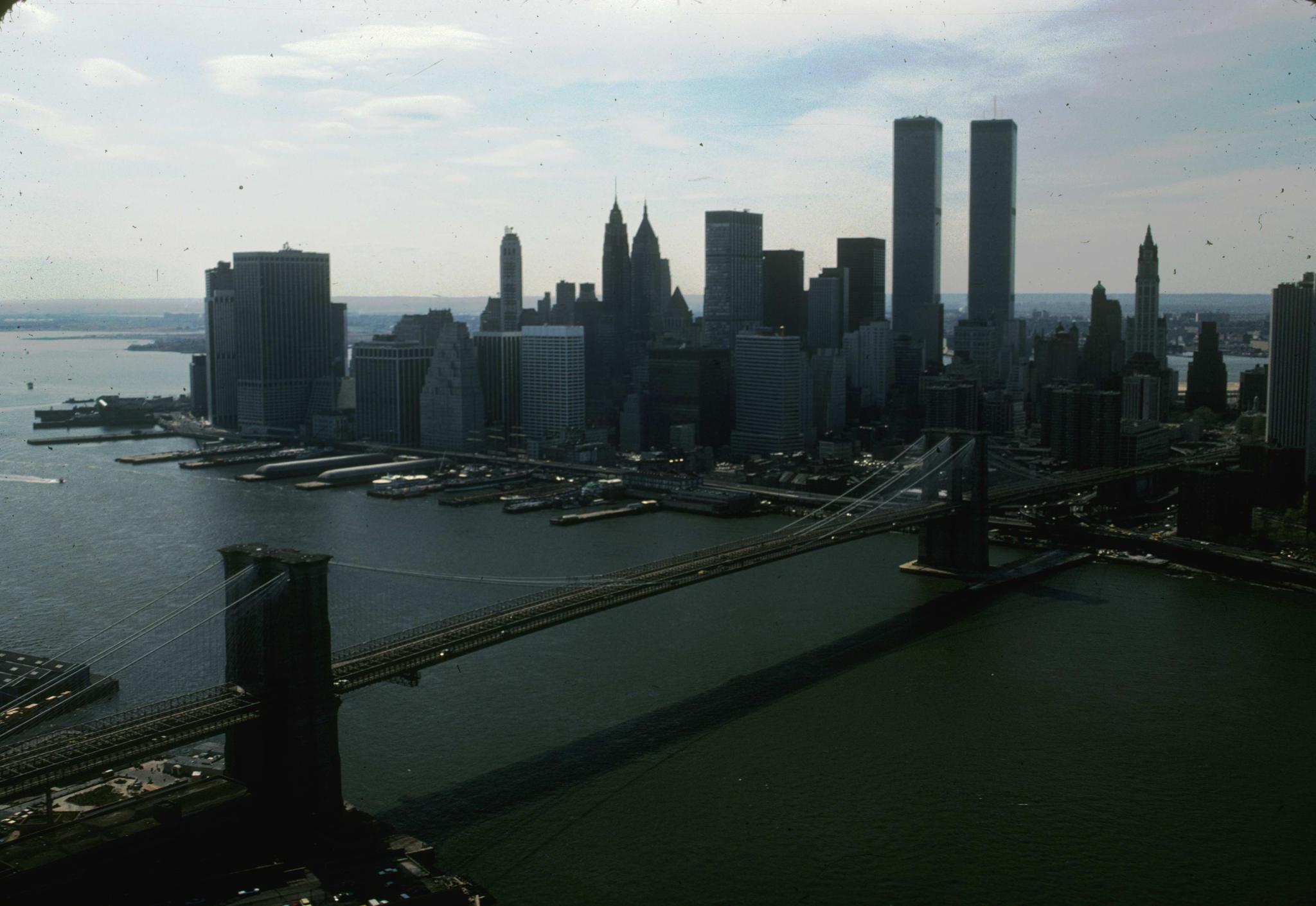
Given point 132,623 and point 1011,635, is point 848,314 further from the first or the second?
point 132,623

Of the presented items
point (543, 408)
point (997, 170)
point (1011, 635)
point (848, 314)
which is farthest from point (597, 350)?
point (1011, 635)

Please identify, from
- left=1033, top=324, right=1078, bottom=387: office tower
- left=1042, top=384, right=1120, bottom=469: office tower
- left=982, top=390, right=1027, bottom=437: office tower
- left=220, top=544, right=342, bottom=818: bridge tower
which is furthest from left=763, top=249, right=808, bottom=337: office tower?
left=220, top=544, right=342, bottom=818: bridge tower

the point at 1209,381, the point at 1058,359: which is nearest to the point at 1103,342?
the point at 1058,359

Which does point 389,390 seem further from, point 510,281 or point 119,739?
point 119,739

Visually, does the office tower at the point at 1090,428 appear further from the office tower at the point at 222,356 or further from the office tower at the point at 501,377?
the office tower at the point at 222,356

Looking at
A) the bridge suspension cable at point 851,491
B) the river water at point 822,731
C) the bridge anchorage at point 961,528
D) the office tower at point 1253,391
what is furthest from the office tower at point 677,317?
the river water at point 822,731
